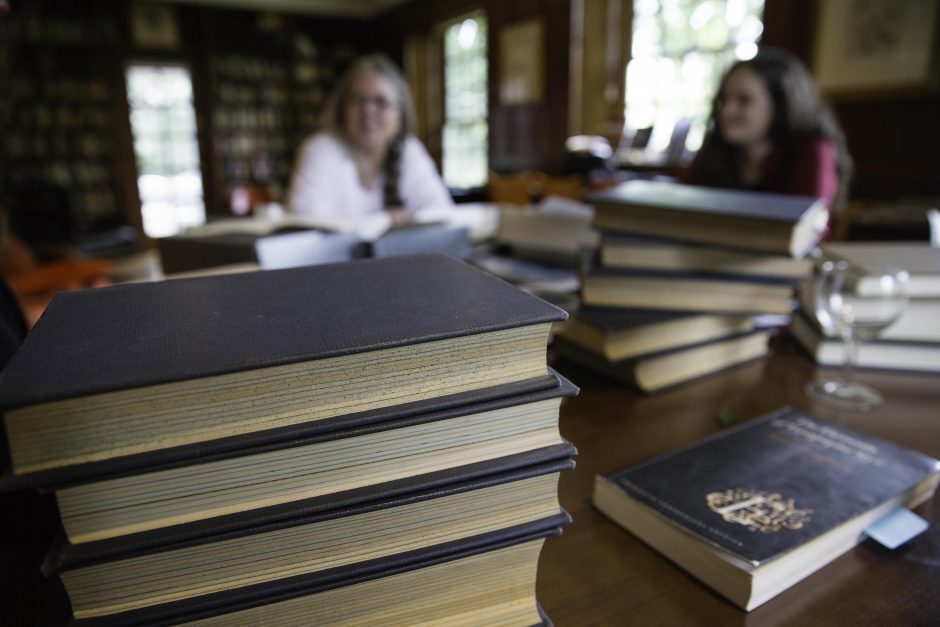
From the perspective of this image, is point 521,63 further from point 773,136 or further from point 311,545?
point 311,545

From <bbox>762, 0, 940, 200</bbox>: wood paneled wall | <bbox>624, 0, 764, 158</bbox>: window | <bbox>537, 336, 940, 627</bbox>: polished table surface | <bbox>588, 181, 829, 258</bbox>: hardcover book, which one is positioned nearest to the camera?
<bbox>537, 336, 940, 627</bbox>: polished table surface

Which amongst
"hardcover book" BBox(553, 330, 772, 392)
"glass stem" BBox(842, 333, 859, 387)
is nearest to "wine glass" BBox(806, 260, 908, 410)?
"glass stem" BBox(842, 333, 859, 387)

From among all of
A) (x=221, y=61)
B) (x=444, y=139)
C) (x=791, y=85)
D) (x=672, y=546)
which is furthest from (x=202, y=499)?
(x=221, y=61)

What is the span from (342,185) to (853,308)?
1777mm

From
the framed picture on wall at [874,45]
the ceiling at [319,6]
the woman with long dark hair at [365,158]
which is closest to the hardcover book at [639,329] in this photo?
the woman with long dark hair at [365,158]

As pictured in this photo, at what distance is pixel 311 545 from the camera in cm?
32

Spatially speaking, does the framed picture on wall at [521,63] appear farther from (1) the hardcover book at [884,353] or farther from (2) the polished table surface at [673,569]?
(2) the polished table surface at [673,569]

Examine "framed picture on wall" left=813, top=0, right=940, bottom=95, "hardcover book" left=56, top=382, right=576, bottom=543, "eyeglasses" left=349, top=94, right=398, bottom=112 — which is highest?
"framed picture on wall" left=813, top=0, right=940, bottom=95

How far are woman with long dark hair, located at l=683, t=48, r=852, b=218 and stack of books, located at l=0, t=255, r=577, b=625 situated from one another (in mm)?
1853

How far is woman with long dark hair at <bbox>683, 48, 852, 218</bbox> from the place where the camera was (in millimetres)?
1904

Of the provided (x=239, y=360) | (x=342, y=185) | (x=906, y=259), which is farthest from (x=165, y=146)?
(x=239, y=360)

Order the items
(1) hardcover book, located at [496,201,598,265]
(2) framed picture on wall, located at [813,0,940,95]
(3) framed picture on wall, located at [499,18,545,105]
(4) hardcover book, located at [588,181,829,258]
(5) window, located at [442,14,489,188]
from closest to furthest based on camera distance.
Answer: (4) hardcover book, located at [588,181,829,258]
(1) hardcover book, located at [496,201,598,265]
(2) framed picture on wall, located at [813,0,940,95]
(3) framed picture on wall, located at [499,18,545,105]
(5) window, located at [442,14,489,188]

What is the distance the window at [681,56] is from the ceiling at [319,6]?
11.7 feet

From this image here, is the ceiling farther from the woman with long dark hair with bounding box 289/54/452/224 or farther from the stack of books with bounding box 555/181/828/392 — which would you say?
the stack of books with bounding box 555/181/828/392
